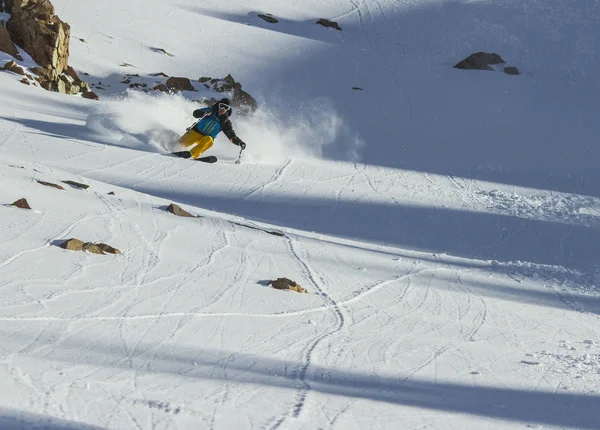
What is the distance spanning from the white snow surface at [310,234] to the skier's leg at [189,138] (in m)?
0.31

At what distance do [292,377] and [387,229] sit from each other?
7593 mm

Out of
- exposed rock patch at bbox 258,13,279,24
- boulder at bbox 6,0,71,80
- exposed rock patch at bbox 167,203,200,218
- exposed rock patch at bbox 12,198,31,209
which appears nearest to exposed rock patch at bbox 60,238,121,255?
exposed rock patch at bbox 12,198,31,209

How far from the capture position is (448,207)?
15.3 m

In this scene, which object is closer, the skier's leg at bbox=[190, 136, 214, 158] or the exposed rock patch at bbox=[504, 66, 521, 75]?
the skier's leg at bbox=[190, 136, 214, 158]

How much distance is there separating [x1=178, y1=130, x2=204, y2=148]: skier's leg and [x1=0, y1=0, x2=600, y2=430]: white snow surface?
312mm

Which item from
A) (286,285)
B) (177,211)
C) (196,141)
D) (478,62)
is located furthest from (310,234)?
(478,62)

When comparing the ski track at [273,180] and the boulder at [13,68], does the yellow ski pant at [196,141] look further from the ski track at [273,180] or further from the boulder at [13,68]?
the boulder at [13,68]

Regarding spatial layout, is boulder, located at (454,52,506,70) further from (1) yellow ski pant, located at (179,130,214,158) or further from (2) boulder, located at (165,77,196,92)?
(1) yellow ski pant, located at (179,130,214,158)

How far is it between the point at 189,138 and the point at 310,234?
4.36 meters

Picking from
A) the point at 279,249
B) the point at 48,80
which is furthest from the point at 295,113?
the point at 279,249

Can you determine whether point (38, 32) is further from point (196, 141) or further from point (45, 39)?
point (196, 141)

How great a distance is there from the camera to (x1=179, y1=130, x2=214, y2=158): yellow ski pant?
15.6m

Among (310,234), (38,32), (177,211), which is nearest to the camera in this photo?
(177,211)

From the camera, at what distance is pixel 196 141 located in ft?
51.7
